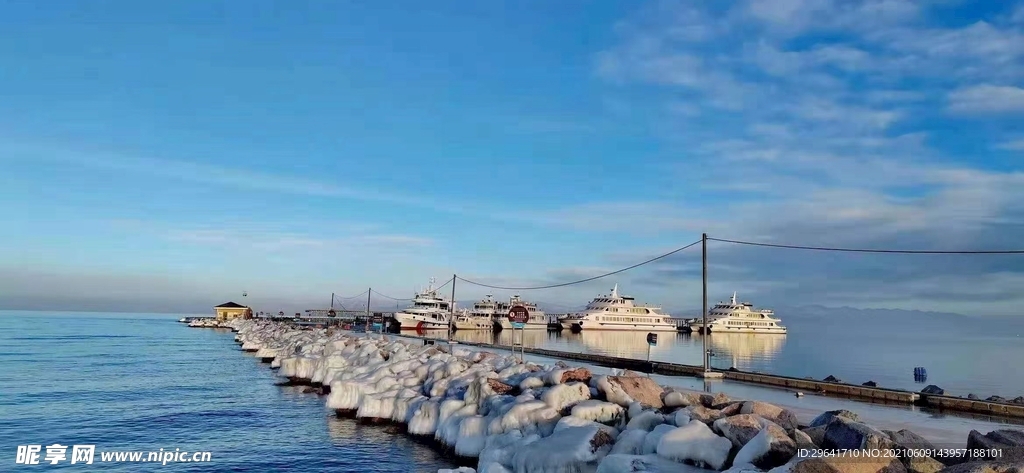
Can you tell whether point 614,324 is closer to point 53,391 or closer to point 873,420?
point 53,391

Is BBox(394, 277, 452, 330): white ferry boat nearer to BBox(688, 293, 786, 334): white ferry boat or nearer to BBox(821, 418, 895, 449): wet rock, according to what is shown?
BBox(688, 293, 786, 334): white ferry boat

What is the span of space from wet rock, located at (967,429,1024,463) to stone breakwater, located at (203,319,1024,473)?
0.02 metres

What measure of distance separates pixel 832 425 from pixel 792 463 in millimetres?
2562

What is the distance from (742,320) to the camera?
352 ft

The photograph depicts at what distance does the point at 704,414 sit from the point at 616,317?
3750 inches

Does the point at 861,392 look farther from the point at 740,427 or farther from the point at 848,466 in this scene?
the point at 848,466

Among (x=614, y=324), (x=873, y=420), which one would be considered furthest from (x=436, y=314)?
(x=873, y=420)

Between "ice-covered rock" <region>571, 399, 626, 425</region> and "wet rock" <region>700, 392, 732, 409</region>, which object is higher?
"wet rock" <region>700, 392, 732, 409</region>

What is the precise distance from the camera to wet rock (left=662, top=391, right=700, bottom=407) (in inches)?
534

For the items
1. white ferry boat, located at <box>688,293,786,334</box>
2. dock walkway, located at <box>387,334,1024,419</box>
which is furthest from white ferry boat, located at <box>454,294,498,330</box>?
dock walkway, located at <box>387,334,1024,419</box>

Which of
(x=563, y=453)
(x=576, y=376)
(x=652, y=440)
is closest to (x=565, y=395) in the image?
(x=576, y=376)

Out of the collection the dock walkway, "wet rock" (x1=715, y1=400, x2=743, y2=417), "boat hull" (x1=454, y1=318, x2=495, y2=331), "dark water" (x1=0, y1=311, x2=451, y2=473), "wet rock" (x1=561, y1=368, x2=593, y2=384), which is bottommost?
"dark water" (x1=0, y1=311, x2=451, y2=473)

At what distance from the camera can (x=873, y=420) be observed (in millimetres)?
12828

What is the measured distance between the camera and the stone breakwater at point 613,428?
28.0ft
